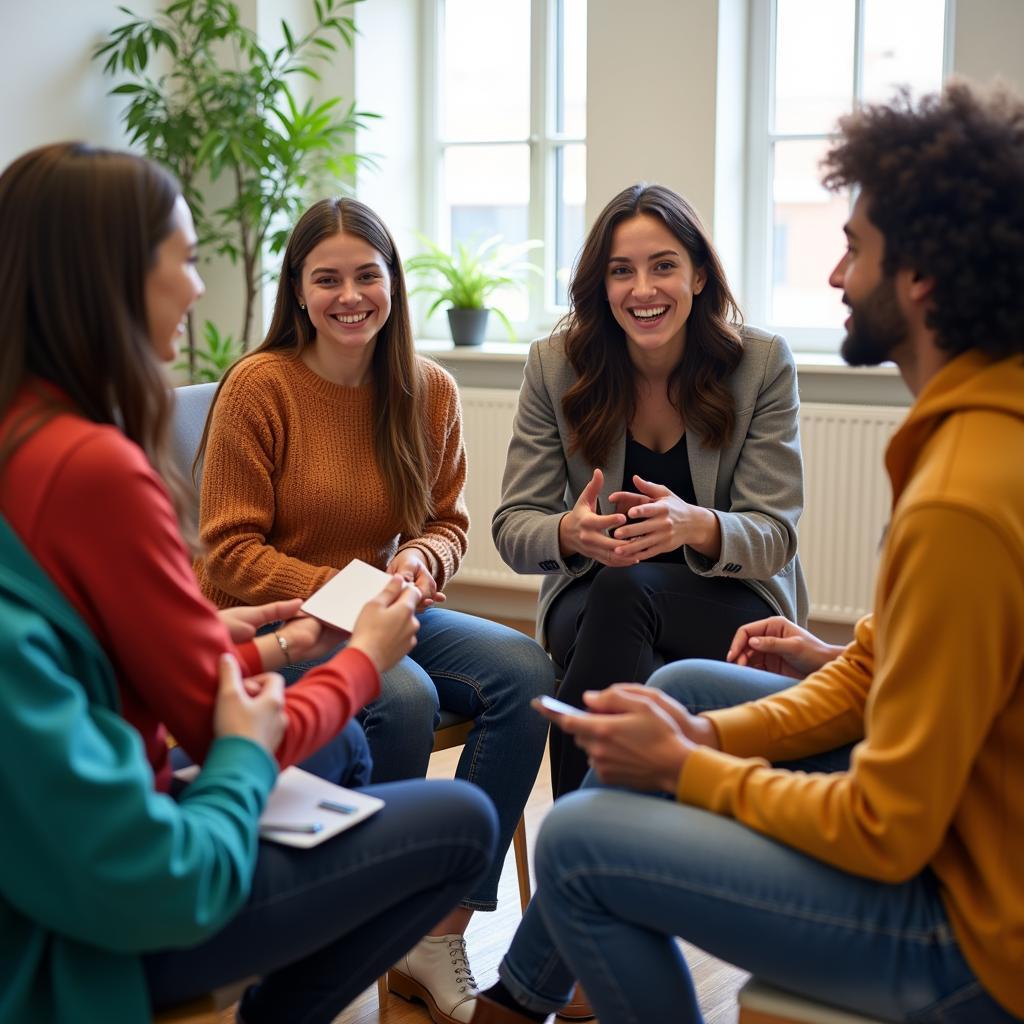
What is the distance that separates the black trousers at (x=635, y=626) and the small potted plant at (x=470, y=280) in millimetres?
2101

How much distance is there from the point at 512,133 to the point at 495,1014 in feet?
11.2

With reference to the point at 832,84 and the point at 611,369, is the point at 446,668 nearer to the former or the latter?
the point at 611,369

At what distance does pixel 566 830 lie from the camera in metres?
1.34

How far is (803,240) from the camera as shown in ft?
13.3

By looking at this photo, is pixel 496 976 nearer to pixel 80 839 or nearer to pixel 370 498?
pixel 370 498

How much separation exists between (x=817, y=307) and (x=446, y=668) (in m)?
2.35

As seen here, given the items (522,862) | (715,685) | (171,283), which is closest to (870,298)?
(715,685)

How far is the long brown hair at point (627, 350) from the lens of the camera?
2332 mm

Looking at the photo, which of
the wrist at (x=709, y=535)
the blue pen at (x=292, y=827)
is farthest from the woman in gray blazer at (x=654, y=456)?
the blue pen at (x=292, y=827)

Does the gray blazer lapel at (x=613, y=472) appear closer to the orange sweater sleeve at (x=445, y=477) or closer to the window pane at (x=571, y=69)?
the orange sweater sleeve at (x=445, y=477)

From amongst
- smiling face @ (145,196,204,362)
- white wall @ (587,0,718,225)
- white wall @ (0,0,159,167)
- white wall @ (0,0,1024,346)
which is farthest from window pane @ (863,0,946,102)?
smiling face @ (145,196,204,362)

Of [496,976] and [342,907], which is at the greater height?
[342,907]

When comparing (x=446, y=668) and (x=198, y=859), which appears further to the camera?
(x=446, y=668)

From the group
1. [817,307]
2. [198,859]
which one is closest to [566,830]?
[198,859]
